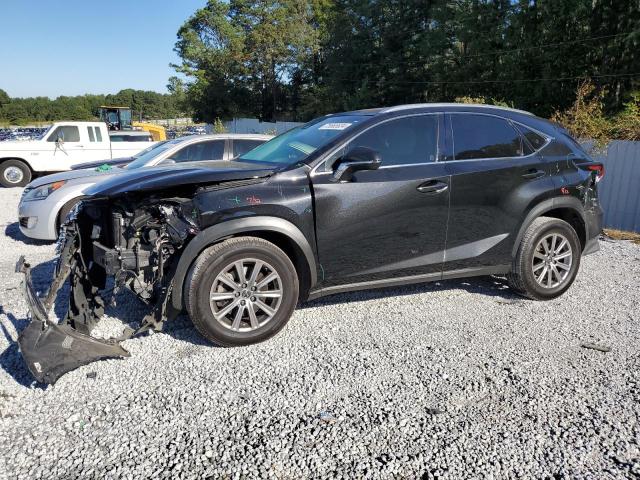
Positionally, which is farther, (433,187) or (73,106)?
(73,106)

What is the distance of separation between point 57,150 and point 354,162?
1352 centimetres

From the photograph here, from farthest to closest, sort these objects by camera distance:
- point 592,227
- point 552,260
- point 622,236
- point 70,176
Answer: point 622,236 → point 70,176 → point 592,227 → point 552,260

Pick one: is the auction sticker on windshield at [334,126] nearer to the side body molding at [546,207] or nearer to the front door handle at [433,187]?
the front door handle at [433,187]

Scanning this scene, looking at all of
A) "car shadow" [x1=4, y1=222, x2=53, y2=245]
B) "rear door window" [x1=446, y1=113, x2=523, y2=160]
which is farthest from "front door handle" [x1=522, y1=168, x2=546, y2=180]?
"car shadow" [x1=4, y1=222, x2=53, y2=245]

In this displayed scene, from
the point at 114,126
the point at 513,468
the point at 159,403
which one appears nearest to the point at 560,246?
the point at 513,468

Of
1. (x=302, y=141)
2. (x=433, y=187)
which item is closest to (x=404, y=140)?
(x=433, y=187)

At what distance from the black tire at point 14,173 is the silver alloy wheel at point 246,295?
13502 mm

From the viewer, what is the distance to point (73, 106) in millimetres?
100312

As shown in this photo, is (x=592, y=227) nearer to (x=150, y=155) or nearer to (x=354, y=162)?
(x=354, y=162)

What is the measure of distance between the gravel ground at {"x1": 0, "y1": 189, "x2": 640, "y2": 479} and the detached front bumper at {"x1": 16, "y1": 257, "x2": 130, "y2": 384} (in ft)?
0.57

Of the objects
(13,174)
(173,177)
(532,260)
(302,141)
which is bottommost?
(13,174)

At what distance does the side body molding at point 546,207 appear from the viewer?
4.65 m

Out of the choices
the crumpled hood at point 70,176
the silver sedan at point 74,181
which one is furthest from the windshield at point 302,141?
the crumpled hood at point 70,176

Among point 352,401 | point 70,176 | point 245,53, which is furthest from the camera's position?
point 245,53
